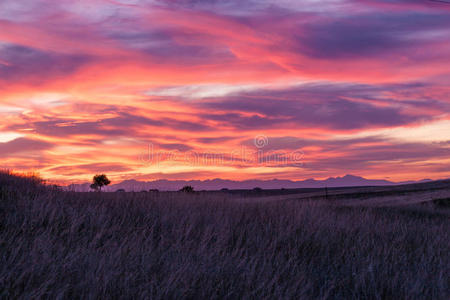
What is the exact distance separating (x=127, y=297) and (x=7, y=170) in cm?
1220

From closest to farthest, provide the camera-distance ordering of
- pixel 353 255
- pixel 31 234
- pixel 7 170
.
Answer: pixel 31 234 → pixel 353 255 → pixel 7 170

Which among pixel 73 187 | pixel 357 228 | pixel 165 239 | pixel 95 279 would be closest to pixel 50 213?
pixel 165 239

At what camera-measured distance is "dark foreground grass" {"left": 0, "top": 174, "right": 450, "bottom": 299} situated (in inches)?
236

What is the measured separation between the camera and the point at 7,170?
15648 millimetres

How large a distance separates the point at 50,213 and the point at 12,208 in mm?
994

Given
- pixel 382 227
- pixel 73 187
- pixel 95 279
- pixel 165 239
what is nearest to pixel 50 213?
pixel 165 239

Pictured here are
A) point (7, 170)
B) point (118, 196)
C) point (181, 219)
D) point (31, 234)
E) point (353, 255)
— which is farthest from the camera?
point (7, 170)

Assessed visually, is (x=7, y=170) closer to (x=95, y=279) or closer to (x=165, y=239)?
(x=165, y=239)

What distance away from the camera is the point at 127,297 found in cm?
547

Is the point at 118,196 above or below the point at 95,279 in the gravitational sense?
above

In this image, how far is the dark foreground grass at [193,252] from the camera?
236 inches

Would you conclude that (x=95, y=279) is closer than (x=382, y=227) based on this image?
Yes

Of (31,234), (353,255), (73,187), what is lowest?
(353,255)

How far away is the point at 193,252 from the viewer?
322 inches
